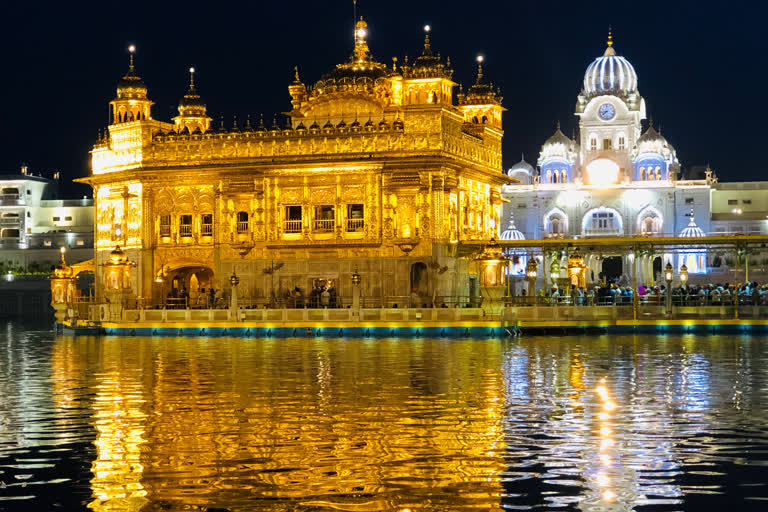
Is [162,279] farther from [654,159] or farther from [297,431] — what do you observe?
[654,159]

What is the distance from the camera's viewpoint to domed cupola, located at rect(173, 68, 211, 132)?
59188 mm

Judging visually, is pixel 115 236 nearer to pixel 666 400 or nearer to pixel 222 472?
pixel 666 400

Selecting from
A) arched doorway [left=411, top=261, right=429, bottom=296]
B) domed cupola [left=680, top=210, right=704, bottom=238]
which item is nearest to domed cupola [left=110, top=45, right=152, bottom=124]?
arched doorway [left=411, top=261, right=429, bottom=296]

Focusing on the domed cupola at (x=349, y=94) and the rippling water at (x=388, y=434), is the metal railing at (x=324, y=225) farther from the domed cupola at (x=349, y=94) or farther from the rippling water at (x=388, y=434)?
the rippling water at (x=388, y=434)

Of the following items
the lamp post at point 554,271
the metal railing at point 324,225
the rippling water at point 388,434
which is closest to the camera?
the rippling water at point 388,434

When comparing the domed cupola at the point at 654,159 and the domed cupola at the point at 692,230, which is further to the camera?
the domed cupola at the point at 654,159

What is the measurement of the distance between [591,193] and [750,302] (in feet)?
161

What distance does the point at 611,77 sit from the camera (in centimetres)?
9594

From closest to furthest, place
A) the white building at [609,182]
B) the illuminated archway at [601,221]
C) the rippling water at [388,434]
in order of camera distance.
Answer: the rippling water at [388,434] → the white building at [609,182] → the illuminated archway at [601,221]

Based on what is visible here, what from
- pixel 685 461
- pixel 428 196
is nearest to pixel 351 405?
pixel 685 461

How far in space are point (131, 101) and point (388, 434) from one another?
130 feet

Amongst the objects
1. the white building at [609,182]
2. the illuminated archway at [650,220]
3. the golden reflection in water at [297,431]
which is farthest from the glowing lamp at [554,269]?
the illuminated archway at [650,220]

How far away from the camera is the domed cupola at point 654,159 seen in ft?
302

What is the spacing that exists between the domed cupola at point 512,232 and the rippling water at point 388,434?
2334 inches
